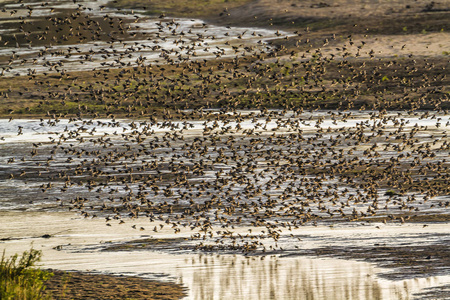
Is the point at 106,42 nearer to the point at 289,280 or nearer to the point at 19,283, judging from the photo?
the point at 289,280

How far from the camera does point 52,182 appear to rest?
101ft

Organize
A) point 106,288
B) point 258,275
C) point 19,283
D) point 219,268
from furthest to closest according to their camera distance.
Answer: point 219,268, point 258,275, point 106,288, point 19,283

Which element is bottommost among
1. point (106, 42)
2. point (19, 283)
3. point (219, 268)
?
point (19, 283)

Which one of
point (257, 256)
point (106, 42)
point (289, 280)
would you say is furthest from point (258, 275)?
point (106, 42)

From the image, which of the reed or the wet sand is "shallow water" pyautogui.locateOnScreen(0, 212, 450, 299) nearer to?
the wet sand

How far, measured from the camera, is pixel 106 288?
1781 cm

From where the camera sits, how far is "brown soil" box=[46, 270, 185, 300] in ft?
56.1

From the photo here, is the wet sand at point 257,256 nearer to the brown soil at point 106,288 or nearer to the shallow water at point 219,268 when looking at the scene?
the shallow water at point 219,268

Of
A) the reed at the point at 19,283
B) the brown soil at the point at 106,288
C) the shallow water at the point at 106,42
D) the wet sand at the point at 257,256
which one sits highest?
the shallow water at the point at 106,42

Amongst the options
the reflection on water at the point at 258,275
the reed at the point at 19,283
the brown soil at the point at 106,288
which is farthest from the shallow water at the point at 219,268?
the reed at the point at 19,283

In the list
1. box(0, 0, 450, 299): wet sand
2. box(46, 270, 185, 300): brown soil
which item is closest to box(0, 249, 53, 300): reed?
box(46, 270, 185, 300): brown soil

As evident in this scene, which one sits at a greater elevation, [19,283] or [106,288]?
[106,288]

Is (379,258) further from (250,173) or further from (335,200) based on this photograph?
(250,173)

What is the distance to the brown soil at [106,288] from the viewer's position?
56.1ft
